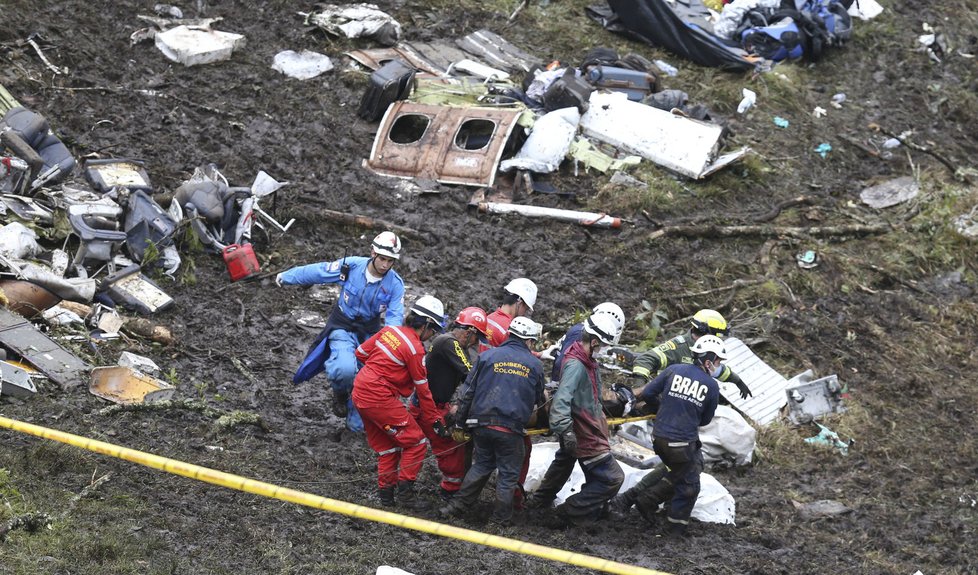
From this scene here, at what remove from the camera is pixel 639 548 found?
7457 millimetres

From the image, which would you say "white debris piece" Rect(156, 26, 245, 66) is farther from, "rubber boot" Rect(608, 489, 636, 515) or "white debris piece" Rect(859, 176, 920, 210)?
"rubber boot" Rect(608, 489, 636, 515)

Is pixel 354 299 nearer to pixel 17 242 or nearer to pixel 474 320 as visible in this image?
pixel 474 320

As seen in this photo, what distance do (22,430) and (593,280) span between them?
6701mm

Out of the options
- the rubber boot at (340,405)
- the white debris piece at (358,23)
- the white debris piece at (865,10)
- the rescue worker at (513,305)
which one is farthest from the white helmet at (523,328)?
the white debris piece at (865,10)

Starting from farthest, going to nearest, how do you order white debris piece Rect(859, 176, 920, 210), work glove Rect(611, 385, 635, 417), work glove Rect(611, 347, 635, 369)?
white debris piece Rect(859, 176, 920, 210) → work glove Rect(611, 347, 635, 369) → work glove Rect(611, 385, 635, 417)

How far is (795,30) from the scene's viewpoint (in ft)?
56.5

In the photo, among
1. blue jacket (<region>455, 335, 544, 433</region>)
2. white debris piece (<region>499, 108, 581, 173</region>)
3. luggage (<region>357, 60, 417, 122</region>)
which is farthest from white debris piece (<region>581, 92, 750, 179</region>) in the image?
blue jacket (<region>455, 335, 544, 433</region>)

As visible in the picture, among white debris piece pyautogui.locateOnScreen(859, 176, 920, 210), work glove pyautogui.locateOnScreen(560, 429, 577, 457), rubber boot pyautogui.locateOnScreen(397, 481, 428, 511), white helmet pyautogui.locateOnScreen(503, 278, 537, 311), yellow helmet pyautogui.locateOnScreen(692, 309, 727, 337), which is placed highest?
white helmet pyautogui.locateOnScreen(503, 278, 537, 311)

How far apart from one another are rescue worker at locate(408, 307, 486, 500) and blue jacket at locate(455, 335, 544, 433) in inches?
14.3

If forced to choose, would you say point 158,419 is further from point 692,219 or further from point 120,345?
point 692,219

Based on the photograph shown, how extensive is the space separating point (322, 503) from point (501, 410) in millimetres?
1362

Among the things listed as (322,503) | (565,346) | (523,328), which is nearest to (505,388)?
(523,328)

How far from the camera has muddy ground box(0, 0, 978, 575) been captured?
6941 mm

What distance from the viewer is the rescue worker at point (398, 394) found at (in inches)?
284
